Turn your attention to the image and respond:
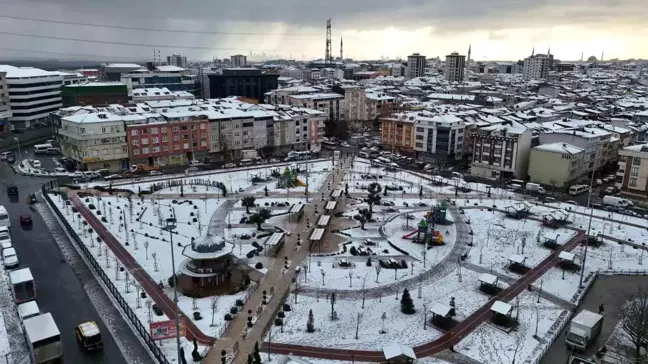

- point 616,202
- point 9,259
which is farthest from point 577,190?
point 9,259

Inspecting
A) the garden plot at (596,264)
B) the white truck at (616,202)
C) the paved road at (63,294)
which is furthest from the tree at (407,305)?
the white truck at (616,202)

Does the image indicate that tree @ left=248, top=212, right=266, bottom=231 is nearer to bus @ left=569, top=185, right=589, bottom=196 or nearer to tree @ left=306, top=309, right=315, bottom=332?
tree @ left=306, top=309, right=315, bottom=332

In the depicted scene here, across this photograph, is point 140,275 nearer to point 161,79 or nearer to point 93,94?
point 93,94

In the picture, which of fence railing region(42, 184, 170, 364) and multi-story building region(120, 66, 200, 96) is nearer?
fence railing region(42, 184, 170, 364)

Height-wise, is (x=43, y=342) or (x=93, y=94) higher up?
(x=93, y=94)

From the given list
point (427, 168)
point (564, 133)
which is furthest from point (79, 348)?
point (564, 133)

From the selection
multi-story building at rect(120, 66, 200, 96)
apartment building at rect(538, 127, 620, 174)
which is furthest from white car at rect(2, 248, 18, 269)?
multi-story building at rect(120, 66, 200, 96)

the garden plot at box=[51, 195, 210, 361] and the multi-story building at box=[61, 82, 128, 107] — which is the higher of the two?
the multi-story building at box=[61, 82, 128, 107]
